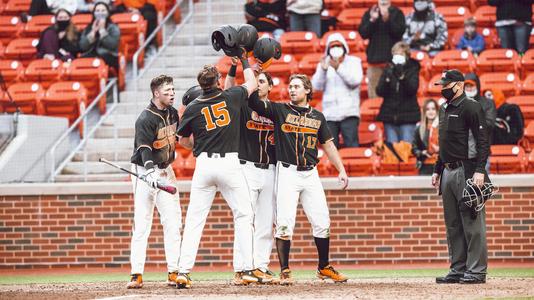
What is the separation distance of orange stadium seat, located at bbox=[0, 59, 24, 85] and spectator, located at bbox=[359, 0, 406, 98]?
5567 millimetres

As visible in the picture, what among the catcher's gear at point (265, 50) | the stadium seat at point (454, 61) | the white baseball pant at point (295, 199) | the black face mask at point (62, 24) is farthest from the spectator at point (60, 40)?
the white baseball pant at point (295, 199)

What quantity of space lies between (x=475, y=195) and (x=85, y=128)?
24.1 feet

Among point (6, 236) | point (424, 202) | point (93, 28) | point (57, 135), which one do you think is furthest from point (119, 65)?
point (424, 202)

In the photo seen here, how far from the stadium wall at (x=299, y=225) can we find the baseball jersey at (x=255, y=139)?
284cm

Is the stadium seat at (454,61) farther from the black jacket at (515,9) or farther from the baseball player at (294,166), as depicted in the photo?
the baseball player at (294,166)

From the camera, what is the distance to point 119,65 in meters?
16.2

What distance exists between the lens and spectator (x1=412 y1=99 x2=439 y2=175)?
43.3 feet

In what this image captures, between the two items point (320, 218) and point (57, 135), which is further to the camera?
point (57, 135)

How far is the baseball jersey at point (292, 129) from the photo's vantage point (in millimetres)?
10008

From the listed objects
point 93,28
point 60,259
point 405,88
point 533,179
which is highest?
point 93,28

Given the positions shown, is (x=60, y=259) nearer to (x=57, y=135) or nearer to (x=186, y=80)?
(x=57, y=135)

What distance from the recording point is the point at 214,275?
12.1m

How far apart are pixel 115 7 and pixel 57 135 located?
365 cm

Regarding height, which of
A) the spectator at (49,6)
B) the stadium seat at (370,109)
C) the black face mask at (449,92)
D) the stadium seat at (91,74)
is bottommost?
the black face mask at (449,92)
